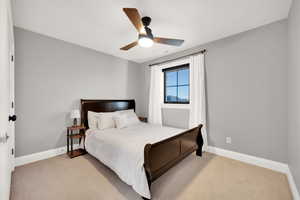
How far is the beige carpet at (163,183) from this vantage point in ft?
5.31

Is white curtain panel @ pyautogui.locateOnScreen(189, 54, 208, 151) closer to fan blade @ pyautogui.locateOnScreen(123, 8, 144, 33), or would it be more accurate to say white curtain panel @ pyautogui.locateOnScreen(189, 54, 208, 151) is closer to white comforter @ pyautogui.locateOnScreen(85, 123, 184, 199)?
white comforter @ pyautogui.locateOnScreen(85, 123, 184, 199)

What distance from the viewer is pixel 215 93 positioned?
9.31ft

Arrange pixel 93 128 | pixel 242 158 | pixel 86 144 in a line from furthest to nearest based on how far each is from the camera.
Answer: pixel 93 128
pixel 86 144
pixel 242 158

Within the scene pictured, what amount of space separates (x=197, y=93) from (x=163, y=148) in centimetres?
174

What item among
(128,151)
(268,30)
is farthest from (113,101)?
(268,30)

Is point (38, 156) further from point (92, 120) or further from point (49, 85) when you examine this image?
point (49, 85)

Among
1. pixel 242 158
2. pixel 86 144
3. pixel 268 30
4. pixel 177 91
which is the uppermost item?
pixel 268 30

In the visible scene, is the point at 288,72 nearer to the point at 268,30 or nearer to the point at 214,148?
the point at 268,30

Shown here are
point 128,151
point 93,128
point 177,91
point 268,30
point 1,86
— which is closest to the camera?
point 1,86

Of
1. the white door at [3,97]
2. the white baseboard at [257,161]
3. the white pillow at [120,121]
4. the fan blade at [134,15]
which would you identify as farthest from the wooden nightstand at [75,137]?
the white baseboard at [257,161]

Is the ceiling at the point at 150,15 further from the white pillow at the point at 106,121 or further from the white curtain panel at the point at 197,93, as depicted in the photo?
the white pillow at the point at 106,121

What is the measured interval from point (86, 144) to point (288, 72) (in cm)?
386

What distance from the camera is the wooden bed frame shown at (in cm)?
158

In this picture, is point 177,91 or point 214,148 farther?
point 177,91
